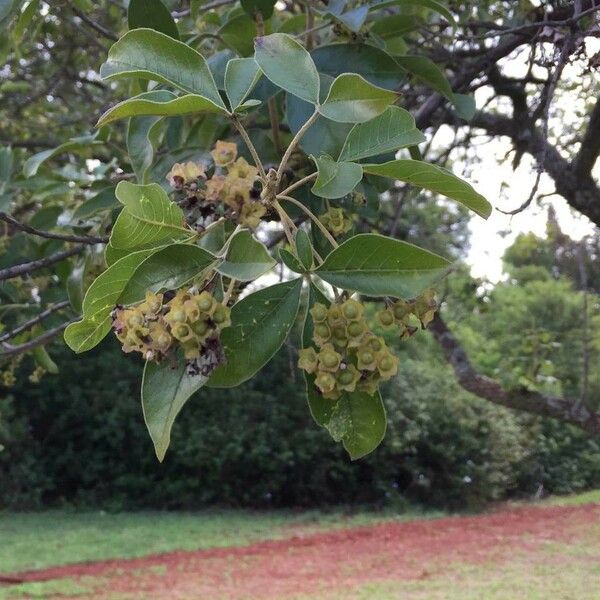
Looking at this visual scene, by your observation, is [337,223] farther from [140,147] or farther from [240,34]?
[240,34]

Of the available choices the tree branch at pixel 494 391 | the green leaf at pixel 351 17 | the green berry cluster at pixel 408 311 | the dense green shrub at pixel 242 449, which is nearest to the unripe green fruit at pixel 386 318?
the green berry cluster at pixel 408 311

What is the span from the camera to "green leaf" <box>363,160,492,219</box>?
2.61 ft

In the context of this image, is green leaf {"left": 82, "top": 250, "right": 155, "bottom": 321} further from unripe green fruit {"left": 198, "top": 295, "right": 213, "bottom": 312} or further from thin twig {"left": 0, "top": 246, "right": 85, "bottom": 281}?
thin twig {"left": 0, "top": 246, "right": 85, "bottom": 281}

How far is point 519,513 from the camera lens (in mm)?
8516

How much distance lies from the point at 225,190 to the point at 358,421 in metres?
0.32

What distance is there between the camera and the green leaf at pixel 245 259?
29.7 inches

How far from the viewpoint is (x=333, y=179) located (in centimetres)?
81

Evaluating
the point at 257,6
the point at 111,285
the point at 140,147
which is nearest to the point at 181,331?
the point at 111,285

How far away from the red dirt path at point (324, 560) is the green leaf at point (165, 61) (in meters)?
4.62

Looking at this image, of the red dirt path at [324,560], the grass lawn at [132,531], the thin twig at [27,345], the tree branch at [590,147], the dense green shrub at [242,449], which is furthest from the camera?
the dense green shrub at [242,449]

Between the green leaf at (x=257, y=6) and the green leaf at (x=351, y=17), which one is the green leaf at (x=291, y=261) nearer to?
the green leaf at (x=351, y=17)

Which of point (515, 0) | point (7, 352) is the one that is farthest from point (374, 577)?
point (7, 352)

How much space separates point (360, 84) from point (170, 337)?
1.07ft

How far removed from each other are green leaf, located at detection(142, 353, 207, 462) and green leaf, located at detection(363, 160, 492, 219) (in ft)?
0.94
